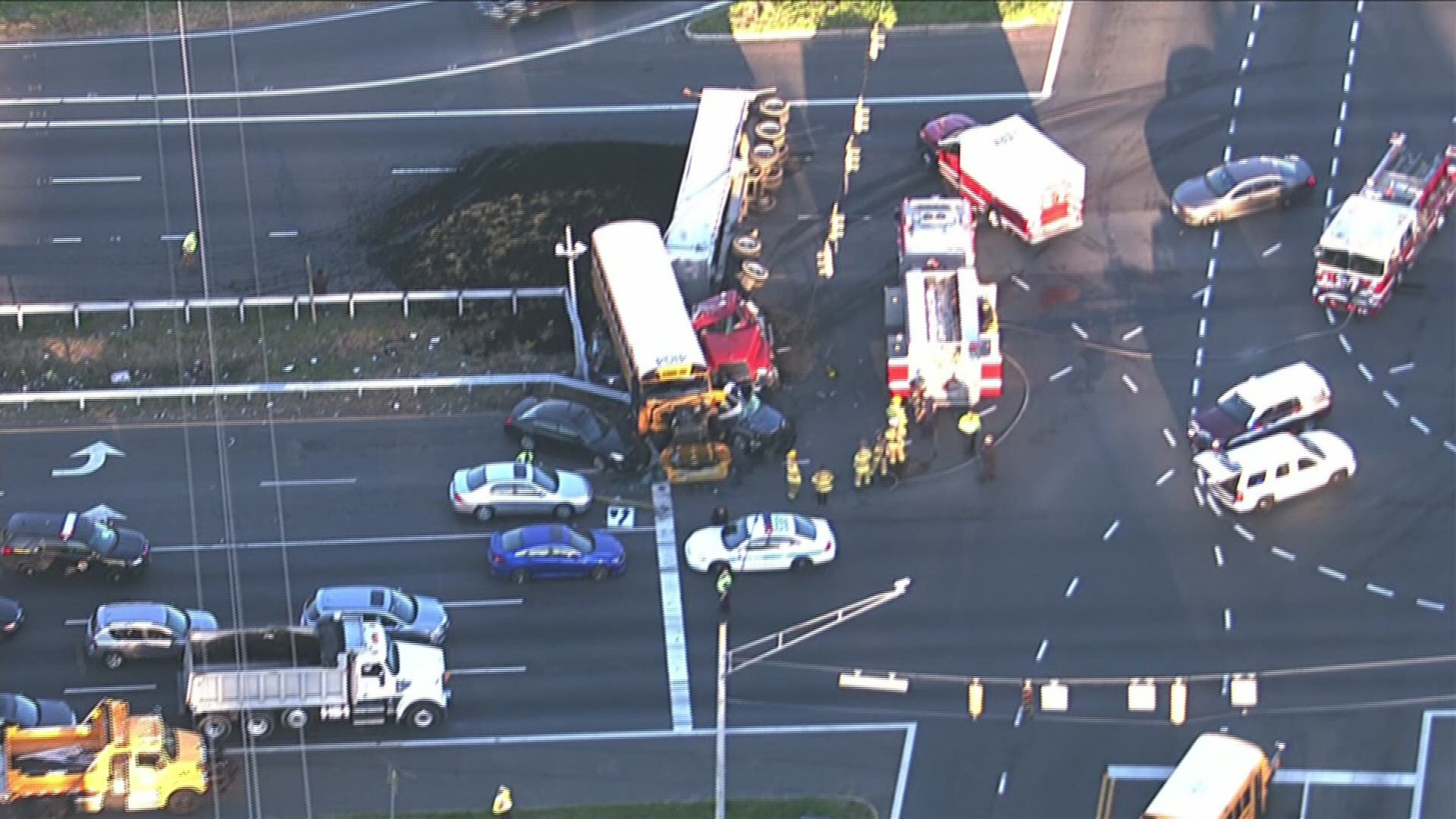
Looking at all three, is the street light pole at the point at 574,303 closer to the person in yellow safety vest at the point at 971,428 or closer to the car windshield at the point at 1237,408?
the person in yellow safety vest at the point at 971,428

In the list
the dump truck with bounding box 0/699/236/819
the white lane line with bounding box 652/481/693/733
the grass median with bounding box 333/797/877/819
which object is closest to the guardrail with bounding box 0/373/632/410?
the white lane line with bounding box 652/481/693/733

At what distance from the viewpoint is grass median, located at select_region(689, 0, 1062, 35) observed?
7144cm

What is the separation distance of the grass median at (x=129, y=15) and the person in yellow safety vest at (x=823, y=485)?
91.9 feet

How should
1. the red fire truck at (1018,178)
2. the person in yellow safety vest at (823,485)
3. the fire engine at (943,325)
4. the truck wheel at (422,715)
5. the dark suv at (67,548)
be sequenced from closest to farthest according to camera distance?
1. the truck wheel at (422,715)
2. the dark suv at (67,548)
3. the person in yellow safety vest at (823,485)
4. the fire engine at (943,325)
5. the red fire truck at (1018,178)

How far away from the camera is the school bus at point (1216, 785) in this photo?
43.7m

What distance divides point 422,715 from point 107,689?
7.15 m

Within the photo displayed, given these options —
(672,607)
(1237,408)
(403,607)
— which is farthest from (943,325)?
(403,607)

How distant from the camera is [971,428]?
5484 centimetres

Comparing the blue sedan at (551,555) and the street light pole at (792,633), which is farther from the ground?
the blue sedan at (551,555)

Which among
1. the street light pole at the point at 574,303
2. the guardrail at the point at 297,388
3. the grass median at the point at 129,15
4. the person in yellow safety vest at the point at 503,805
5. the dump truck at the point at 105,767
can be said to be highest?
the grass median at the point at 129,15

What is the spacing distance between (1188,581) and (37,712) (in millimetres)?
25740

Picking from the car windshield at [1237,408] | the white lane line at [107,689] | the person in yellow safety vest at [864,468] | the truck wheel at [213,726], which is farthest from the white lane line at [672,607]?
the car windshield at [1237,408]

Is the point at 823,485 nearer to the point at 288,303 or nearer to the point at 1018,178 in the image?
the point at 1018,178

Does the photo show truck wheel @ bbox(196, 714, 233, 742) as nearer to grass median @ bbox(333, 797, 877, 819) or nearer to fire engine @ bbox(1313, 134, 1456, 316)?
grass median @ bbox(333, 797, 877, 819)
